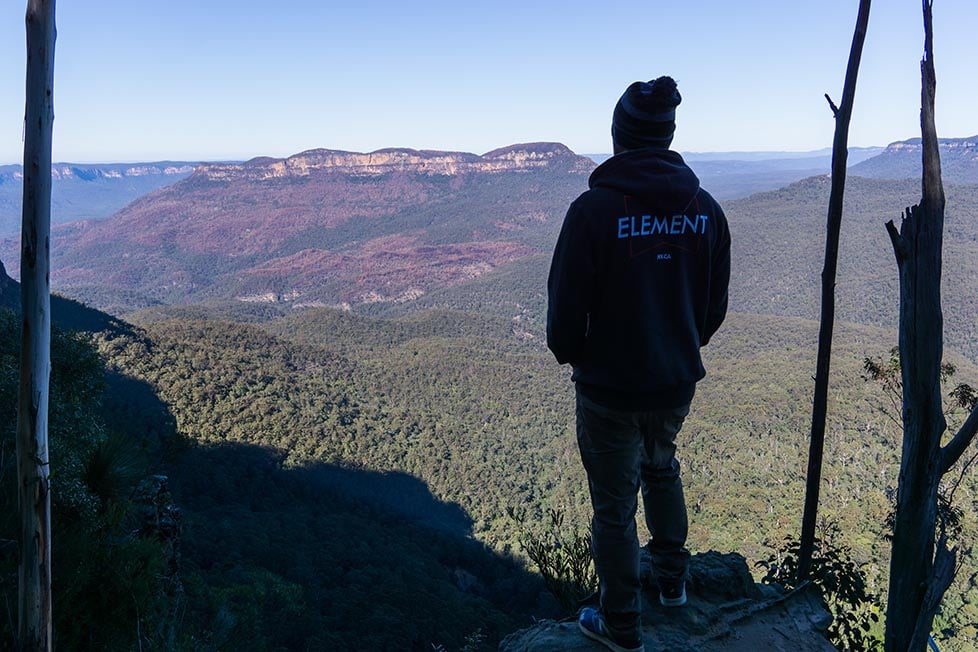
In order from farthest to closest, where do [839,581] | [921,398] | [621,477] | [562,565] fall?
[839,581] < [562,565] < [921,398] < [621,477]

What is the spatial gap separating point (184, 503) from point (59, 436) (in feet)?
49.8

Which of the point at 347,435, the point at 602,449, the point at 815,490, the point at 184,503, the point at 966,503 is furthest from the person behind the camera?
the point at 347,435

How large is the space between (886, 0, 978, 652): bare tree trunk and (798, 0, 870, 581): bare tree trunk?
0.50 metres

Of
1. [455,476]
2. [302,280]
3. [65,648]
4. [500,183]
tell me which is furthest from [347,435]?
[500,183]

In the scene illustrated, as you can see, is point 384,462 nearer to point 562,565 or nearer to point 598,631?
point 562,565

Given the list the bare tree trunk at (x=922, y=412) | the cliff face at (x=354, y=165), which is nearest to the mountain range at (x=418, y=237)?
the cliff face at (x=354, y=165)

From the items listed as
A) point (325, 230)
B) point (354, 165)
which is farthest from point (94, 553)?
point (354, 165)

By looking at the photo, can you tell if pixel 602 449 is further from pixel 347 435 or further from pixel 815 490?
pixel 347 435

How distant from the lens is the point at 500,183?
160 m

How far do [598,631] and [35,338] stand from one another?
2.28 m

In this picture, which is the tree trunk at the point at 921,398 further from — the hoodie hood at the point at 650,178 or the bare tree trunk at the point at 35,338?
the bare tree trunk at the point at 35,338

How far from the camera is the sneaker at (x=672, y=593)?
2.51 meters

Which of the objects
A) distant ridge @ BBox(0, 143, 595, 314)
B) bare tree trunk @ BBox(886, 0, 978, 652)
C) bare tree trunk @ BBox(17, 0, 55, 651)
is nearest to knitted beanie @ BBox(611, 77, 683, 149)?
bare tree trunk @ BBox(886, 0, 978, 652)

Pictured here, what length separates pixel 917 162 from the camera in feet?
472
